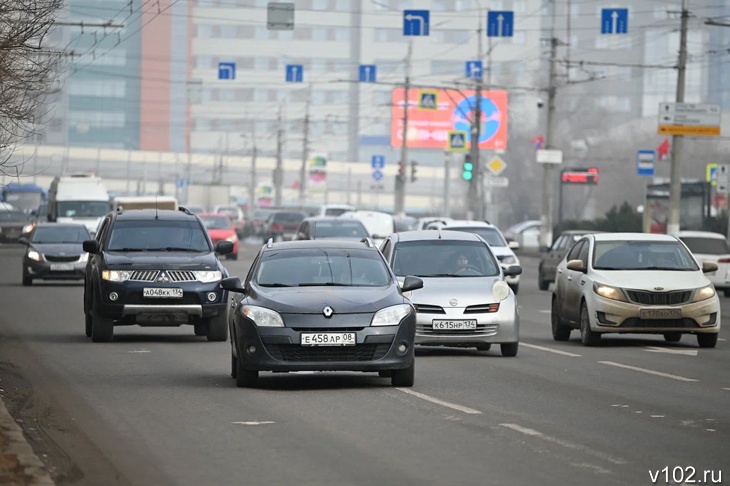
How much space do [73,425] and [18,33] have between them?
239 inches

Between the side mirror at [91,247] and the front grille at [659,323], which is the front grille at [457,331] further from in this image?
the side mirror at [91,247]

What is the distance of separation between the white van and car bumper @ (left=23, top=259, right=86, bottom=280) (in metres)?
19.4

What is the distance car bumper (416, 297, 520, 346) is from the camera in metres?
19.3

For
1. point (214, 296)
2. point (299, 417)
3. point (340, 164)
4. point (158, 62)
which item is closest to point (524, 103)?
point (340, 164)

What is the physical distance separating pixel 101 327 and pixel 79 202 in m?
40.5

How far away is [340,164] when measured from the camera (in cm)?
14500

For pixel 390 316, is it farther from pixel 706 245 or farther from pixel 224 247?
pixel 706 245

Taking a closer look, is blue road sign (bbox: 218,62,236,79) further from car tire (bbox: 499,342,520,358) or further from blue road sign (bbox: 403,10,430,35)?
car tire (bbox: 499,342,520,358)

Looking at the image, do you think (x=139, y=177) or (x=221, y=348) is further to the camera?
(x=139, y=177)

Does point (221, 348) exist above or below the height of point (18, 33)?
below

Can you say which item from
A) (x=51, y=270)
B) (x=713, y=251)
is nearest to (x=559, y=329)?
(x=713, y=251)

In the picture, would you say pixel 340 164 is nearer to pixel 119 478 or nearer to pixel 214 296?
pixel 214 296

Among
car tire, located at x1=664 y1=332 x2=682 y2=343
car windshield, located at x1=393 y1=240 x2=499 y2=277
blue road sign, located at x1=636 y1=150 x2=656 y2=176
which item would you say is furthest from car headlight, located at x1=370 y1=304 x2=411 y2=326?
blue road sign, located at x1=636 y1=150 x2=656 y2=176

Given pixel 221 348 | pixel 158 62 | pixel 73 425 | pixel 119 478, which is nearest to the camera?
pixel 119 478
